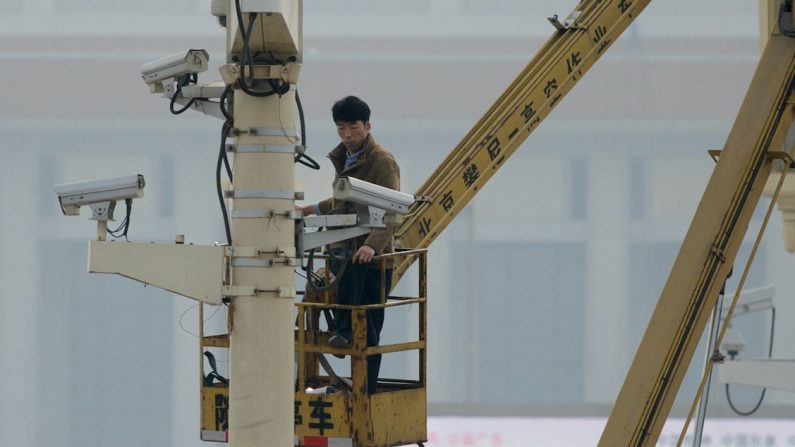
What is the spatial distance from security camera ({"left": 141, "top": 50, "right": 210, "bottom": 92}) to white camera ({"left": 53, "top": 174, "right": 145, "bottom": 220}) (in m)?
0.61

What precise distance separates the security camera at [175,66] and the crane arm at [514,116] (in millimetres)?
2929

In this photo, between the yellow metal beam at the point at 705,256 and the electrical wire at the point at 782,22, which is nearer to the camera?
the yellow metal beam at the point at 705,256

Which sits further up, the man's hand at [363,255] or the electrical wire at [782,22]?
the electrical wire at [782,22]

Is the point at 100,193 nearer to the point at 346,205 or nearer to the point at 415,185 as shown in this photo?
the point at 346,205

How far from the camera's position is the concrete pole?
605cm

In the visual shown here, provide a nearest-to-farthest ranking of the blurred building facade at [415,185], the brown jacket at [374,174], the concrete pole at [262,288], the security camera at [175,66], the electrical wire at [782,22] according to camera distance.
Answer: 1. the concrete pole at [262,288]
2. the security camera at [175,66]
3. the brown jacket at [374,174]
4. the electrical wire at [782,22]
5. the blurred building facade at [415,185]

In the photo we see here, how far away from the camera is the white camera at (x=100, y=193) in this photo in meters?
6.13

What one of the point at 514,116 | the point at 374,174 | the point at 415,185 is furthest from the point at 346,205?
the point at 415,185

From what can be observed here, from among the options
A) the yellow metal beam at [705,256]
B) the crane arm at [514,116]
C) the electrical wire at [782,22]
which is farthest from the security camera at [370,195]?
the electrical wire at [782,22]

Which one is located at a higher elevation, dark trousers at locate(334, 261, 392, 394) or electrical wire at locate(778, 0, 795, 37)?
electrical wire at locate(778, 0, 795, 37)

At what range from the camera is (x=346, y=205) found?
7961 mm

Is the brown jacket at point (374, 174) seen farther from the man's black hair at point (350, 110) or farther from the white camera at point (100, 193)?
the white camera at point (100, 193)

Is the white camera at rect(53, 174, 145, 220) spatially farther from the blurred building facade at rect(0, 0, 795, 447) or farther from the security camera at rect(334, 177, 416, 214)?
the blurred building facade at rect(0, 0, 795, 447)

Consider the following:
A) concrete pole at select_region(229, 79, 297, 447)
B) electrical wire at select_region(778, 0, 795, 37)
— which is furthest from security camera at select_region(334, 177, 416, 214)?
electrical wire at select_region(778, 0, 795, 37)
